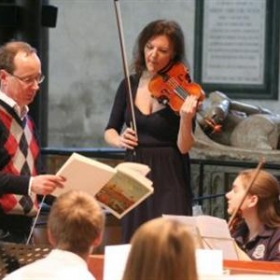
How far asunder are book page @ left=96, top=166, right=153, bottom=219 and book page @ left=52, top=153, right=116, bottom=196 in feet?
0.10

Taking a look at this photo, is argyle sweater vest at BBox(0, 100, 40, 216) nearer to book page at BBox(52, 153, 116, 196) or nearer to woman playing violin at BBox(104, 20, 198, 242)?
book page at BBox(52, 153, 116, 196)

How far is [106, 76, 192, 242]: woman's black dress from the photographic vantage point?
4.33 metres

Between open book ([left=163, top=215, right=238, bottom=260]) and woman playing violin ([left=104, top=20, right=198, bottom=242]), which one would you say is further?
woman playing violin ([left=104, top=20, right=198, bottom=242])

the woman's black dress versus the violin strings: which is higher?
the violin strings

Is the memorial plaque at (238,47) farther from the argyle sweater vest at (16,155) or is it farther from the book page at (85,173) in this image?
the book page at (85,173)

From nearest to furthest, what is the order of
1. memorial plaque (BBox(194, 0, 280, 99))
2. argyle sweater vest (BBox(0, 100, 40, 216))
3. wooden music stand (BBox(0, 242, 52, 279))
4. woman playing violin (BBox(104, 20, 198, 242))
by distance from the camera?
wooden music stand (BBox(0, 242, 52, 279))
argyle sweater vest (BBox(0, 100, 40, 216))
woman playing violin (BBox(104, 20, 198, 242))
memorial plaque (BBox(194, 0, 280, 99))

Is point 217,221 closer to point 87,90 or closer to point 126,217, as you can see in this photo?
point 126,217

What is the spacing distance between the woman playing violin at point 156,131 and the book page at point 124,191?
80cm

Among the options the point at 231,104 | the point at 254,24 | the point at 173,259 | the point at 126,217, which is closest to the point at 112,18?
the point at 254,24

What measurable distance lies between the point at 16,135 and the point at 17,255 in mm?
634

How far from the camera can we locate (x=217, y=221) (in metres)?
3.35

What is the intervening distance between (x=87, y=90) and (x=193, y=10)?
133cm

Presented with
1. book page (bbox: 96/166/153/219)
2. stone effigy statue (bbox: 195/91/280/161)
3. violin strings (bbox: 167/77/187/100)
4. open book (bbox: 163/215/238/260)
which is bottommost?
stone effigy statue (bbox: 195/91/280/161)

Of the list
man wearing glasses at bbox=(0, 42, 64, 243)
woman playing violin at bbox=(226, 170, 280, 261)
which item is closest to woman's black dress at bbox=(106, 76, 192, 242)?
woman playing violin at bbox=(226, 170, 280, 261)
